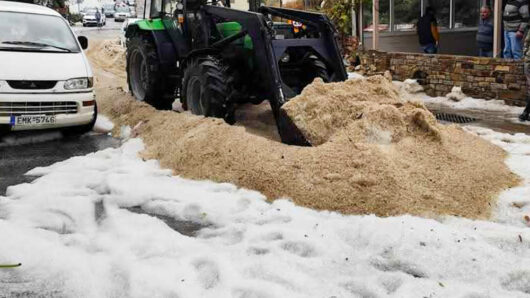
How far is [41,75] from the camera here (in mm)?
6969

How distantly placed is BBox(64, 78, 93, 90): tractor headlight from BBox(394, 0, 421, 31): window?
31.7 ft

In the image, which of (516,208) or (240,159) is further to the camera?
(240,159)

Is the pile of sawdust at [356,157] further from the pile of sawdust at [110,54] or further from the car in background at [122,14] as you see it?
the car in background at [122,14]

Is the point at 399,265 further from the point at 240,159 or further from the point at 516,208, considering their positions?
the point at 240,159

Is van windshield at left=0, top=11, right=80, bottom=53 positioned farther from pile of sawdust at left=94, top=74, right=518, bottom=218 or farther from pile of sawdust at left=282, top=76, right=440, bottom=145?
pile of sawdust at left=282, top=76, right=440, bottom=145

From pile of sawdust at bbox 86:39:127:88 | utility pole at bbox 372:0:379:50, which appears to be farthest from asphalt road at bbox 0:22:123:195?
utility pole at bbox 372:0:379:50

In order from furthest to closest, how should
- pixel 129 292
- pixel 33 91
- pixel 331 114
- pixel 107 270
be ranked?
1. pixel 33 91
2. pixel 331 114
3. pixel 107 270
4. pixel 129 292

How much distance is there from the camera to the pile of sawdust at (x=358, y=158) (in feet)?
14.7

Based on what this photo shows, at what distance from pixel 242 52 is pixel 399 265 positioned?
421 centimetres

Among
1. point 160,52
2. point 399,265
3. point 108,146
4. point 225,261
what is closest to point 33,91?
point 108,146

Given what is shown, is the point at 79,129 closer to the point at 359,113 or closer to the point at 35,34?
the point at 35,34

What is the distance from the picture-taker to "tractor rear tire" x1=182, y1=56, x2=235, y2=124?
6.66 metres

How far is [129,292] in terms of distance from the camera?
324 cm

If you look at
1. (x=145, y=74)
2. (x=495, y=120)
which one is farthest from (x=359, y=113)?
(x=145, y=74)
